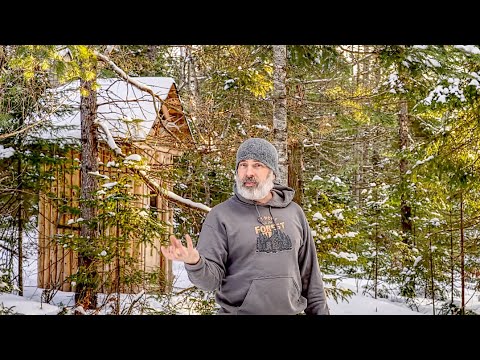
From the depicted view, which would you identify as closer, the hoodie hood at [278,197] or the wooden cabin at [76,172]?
the hoodie hood at [278,197]

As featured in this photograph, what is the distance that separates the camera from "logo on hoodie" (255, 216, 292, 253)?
6.97 ft

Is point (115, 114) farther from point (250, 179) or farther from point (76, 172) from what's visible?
point (250, 179)

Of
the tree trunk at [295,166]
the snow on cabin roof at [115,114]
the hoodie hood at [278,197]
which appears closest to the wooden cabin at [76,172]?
the snow on cabin roof at [115,114]

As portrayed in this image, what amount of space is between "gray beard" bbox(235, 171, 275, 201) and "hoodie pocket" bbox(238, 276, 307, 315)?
0.37 metres

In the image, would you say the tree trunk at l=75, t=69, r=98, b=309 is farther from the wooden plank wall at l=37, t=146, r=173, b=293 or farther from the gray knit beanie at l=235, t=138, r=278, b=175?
the gray knit beanie at l=235, t=138, r=278, b=175

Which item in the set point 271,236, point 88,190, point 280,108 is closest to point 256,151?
point 271,236

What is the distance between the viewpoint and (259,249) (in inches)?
83.1

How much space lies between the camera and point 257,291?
2.07 meters

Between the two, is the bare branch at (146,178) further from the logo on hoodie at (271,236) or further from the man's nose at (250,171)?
the logo on hoodie at (271,236)

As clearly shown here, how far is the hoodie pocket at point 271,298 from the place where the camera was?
2.06m
